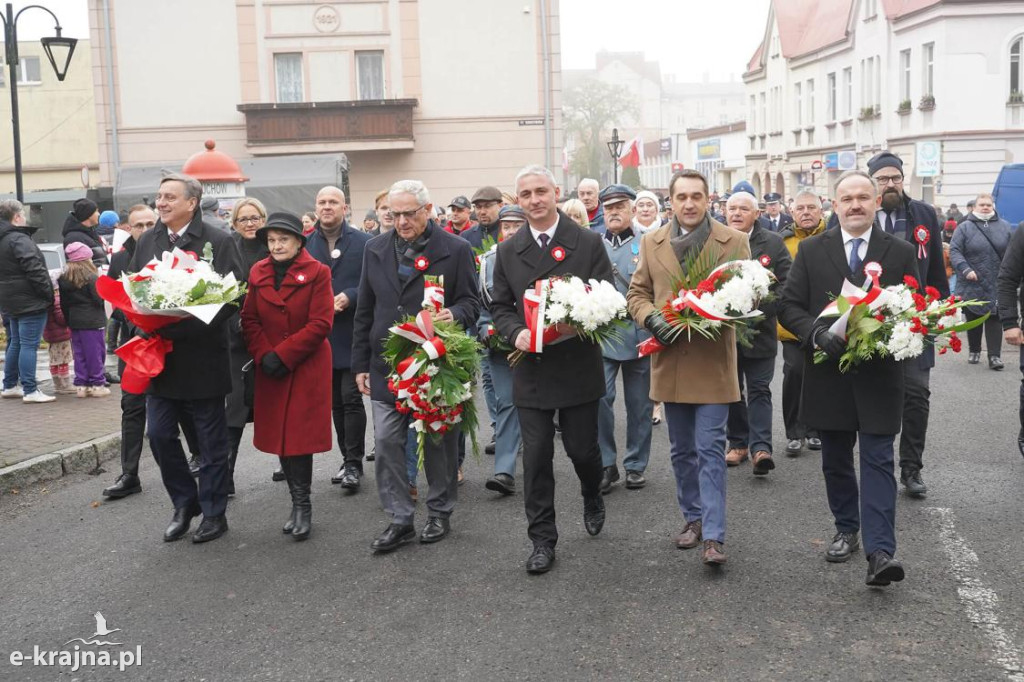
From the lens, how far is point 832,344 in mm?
5535

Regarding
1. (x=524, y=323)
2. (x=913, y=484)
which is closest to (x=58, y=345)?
(x=524, y=323)

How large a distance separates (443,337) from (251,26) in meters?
30.5

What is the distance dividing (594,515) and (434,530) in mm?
999

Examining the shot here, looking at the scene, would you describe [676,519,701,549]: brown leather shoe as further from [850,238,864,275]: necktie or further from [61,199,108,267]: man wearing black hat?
[61,199,108,267]: man wearing black hat

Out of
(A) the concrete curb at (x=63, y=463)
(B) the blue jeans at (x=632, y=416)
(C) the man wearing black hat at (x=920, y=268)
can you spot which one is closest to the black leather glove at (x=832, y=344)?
(C) the man wearing black hat at (x=920, y=268)

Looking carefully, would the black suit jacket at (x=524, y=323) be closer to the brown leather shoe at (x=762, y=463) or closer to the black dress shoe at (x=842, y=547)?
the black dress shoe at (x=842, y=547)

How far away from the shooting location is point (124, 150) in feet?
115

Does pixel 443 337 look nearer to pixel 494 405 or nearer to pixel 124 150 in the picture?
pixel 494 405

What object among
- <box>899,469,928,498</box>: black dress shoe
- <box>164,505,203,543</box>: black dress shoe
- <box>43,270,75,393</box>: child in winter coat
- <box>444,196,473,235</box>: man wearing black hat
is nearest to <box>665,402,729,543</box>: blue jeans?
<box>899,469,928,498</box>: black dress shoe

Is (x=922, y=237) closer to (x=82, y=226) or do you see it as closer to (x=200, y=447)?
(x=200, y=447)

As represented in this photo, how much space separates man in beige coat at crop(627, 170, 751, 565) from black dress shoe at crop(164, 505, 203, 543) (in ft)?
10.1

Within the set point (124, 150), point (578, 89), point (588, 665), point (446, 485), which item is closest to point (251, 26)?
point (124, 150)

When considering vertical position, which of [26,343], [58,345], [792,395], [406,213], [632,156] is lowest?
[792,395]

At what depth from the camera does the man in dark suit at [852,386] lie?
5594 millimetres
